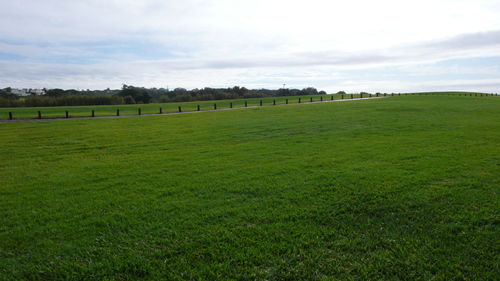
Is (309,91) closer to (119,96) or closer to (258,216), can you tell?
(119,96)

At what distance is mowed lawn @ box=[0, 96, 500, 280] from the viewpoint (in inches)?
144

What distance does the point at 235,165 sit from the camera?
8.20 meters

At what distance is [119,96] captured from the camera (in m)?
66.6

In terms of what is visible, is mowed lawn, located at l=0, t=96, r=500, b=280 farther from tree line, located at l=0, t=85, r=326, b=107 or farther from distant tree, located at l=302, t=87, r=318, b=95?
distant tree, located at l=302, t=87, r=318, b=95

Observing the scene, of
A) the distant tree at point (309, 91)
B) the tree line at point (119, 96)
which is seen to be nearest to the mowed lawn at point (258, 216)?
the tree line at point (119, 96)

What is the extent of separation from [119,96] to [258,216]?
6945cm

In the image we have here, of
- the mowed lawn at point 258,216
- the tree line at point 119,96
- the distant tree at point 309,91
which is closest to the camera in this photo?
the mowed lawn at point 258,216

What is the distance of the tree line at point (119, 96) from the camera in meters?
55.2

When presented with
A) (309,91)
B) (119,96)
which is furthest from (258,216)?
(309,91)

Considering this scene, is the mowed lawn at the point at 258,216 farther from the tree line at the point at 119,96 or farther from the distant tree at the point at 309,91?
the distant tree at the point at 309,91

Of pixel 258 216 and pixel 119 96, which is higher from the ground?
pixel 119 96

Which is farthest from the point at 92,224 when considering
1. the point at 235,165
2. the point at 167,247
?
the point at 235,165

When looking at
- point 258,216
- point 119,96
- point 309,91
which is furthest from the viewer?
point 309,91

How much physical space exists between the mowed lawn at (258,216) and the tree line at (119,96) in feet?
189
